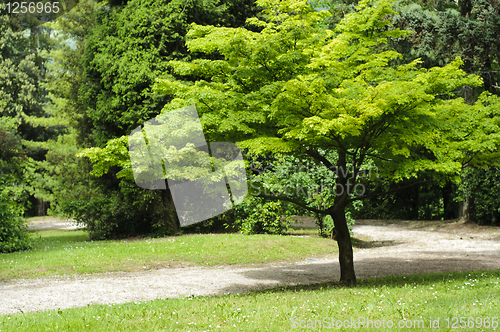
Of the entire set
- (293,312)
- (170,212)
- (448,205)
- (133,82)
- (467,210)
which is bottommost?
(448,205)

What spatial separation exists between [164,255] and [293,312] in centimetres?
705

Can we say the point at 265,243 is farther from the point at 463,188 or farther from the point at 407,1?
the point at 407,1

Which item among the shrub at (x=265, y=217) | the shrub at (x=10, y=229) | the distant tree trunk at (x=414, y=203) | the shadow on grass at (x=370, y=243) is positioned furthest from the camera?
the distant tree trunk at (x=414, y=203)

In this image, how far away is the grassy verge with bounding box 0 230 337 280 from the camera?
10336mm

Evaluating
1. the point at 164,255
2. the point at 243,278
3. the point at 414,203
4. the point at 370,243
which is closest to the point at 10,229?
the point at 164,255

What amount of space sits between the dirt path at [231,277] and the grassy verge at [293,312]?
113 centimetres

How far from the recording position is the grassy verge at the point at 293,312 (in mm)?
5055

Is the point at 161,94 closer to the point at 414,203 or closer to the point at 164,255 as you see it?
the point at 164,255

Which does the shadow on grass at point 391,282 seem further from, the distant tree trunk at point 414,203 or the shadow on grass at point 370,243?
the distant tree trunk at point 414,203

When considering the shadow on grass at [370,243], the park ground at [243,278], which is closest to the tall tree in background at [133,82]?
the park ground at [243,278]

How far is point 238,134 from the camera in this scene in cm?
826

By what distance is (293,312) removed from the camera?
18.0 ft

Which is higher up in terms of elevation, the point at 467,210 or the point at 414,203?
the point at 467,210

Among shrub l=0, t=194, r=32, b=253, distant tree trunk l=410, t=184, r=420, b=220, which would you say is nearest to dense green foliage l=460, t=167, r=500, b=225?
distant tree trunk l=410, t=184, r=420, b=220
